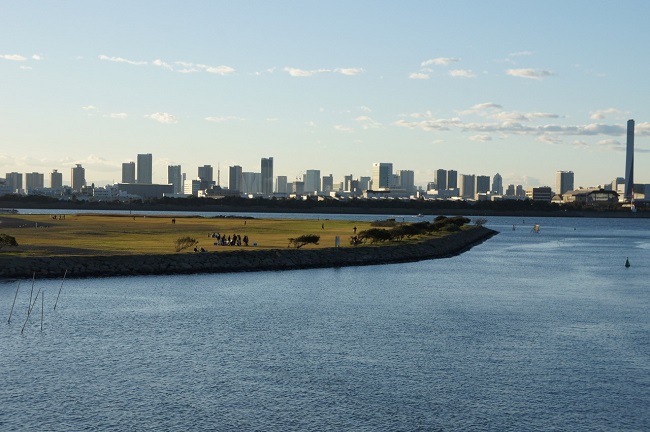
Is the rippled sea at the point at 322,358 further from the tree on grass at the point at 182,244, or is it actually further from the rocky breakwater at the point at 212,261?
the tree on grass at the point at 182,244

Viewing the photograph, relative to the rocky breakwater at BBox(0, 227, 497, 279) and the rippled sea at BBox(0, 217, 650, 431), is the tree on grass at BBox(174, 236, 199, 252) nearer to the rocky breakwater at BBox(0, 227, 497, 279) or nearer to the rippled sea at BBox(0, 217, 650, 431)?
the rocky breakwater at BBox(0, 227, 497, 279)

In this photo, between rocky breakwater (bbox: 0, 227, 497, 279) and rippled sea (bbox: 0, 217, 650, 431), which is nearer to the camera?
rippled sea (bbox: 0, 217, 650, 431)

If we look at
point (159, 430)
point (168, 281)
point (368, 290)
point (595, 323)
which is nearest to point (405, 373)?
point (159, 430)

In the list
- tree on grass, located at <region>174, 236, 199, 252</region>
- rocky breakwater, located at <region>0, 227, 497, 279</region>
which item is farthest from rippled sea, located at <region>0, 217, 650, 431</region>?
tree on grass, located at <region>174, 236, 199, 252</region>

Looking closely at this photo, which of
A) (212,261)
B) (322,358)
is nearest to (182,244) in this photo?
(212,261)

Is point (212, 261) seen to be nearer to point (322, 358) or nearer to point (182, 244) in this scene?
point (182, 244)

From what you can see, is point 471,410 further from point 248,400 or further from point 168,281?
point 168,281
